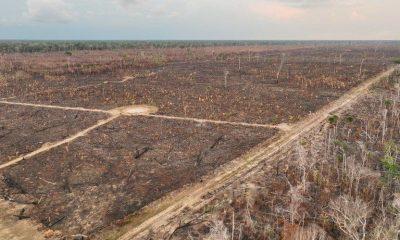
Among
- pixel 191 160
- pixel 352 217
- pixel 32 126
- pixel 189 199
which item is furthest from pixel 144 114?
pixel 352 217

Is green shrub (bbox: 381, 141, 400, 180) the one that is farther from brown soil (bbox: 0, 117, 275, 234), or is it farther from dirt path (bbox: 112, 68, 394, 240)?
brown soil (bbox: 0, 117, 275, 234)

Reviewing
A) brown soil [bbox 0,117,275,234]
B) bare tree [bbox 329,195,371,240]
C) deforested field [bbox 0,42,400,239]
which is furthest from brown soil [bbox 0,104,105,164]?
bare tree [bbox 329,195,371,240]

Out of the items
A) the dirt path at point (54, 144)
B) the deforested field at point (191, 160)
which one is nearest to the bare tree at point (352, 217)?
the deforested field at point (191, 160)

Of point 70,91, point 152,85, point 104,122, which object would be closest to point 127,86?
point 152,85

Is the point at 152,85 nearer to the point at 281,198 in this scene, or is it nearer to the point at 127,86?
the point at 127,86

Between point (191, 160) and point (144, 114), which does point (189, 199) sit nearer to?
point (191, 160)

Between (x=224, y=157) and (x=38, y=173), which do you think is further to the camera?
(x=224, y=157)

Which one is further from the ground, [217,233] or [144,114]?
[144,114]
